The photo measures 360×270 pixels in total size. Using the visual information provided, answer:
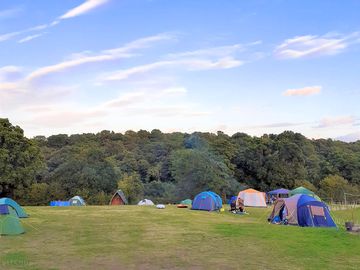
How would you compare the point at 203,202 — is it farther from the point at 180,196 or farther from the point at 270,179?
the point at 270,179

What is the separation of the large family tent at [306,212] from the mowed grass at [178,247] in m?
1.36

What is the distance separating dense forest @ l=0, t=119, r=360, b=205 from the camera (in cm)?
4522

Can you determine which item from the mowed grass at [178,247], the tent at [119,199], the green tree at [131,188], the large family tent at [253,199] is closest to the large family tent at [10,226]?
the mowed grass at [178,247]

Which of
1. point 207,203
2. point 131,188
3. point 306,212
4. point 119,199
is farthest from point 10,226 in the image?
point 131,188

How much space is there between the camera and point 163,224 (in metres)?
21.9

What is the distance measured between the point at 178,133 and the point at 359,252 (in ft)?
258

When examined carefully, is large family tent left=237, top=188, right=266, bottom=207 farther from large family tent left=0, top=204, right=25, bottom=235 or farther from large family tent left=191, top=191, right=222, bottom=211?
large family tent left=0, top=204, right=25, bottom=235

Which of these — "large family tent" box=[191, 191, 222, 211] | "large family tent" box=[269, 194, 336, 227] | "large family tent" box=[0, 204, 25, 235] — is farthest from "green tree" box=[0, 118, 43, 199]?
"large family tent" box=[269, 194, 336, 227]

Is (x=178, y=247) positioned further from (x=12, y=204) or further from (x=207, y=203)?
(x=207, y=203)

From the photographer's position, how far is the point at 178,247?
1473cm

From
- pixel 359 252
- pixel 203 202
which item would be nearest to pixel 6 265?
pixel 359 252

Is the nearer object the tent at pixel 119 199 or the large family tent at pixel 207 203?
the large family tent at pixel 207 203

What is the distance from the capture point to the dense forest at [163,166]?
4522 cm

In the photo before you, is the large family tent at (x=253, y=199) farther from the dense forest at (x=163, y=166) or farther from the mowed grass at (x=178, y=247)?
the mowed grass at (x=178, y=247)
